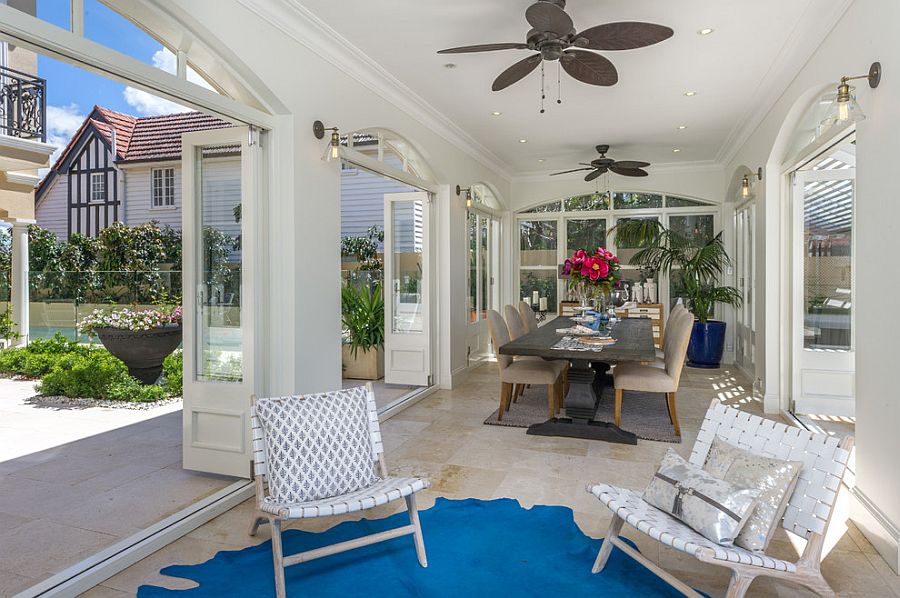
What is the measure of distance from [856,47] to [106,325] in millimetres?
6817

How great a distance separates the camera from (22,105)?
4.38m

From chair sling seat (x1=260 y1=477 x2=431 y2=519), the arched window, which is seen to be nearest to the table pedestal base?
chair sling seat (x1=260 y1=477 x2=431 y2=519)

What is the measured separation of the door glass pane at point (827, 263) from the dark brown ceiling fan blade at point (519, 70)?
8.85 feet

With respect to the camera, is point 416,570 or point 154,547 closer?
point 416,570

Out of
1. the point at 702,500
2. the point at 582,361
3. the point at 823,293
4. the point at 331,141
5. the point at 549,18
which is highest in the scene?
the point at 549,18

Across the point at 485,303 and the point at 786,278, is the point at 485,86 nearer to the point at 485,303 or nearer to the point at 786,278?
the point at 786,278

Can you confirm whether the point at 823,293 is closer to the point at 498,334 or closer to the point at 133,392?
the point at 498,334

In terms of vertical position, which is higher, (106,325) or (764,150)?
(764,150)

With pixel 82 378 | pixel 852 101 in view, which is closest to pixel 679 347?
pixel 852 101

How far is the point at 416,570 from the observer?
2.42 metres

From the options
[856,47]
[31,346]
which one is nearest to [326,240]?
[856,47]

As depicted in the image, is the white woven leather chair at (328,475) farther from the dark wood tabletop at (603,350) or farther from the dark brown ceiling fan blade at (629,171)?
the dark brown ceiling fan blade at (629,171)

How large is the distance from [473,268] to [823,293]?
379 cm

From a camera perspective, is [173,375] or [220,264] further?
[173,375]
